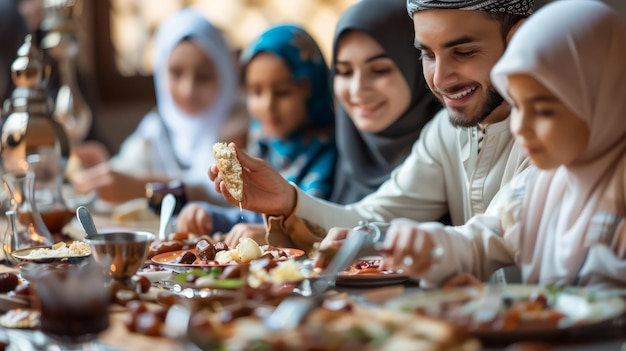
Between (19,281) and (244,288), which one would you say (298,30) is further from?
(244,288)

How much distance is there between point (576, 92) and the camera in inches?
35.7

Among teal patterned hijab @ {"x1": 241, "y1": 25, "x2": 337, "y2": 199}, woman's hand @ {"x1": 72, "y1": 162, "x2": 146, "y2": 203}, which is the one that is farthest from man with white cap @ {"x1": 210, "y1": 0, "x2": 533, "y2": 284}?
woman's hand @ {"x1": 72, "y1": 162, "x2": 146, "y2": 203}

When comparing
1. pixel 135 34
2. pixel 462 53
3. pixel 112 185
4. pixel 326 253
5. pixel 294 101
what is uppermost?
pixel 135 34

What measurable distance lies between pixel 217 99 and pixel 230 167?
1585 millimetres

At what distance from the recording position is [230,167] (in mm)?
1327

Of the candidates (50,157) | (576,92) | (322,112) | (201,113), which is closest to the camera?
(576,92)

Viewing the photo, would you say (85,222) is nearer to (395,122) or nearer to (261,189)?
(261,189)

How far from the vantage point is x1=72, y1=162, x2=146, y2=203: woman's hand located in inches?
95.5

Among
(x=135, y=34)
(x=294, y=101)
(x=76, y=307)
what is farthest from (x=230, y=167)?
(x=135, y=34)

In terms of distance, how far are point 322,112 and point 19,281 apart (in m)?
1.24

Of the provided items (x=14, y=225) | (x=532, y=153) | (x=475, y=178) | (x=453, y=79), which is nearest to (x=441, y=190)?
(x=475, y=178)

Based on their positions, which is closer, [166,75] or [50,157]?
[50,157]

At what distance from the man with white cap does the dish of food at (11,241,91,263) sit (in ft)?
0.78

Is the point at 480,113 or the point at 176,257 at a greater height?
the point at 480,113
